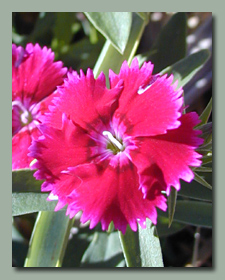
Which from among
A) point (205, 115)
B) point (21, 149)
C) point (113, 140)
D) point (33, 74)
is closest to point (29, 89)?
point (33, 74)

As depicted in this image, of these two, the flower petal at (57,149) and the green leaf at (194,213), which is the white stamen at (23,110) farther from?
the green leaf at (194,213)

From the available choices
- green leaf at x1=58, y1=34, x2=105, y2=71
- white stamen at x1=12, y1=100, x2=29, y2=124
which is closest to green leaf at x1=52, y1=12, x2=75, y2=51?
green leaf at x1=58, y1=34, x2=105, y2=71

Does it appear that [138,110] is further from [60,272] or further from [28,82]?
[60,272]

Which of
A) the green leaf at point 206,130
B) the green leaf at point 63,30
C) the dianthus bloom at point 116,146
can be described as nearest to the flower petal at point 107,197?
the dianthus bloom at point 116,146

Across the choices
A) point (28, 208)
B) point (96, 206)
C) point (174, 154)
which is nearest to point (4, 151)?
point (28, 208)

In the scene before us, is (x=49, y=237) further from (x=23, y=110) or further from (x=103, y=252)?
(x=23, y=110)

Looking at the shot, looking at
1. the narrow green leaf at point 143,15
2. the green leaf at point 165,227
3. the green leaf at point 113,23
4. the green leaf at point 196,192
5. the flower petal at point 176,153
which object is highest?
the narrow green leaf at point 143,15
